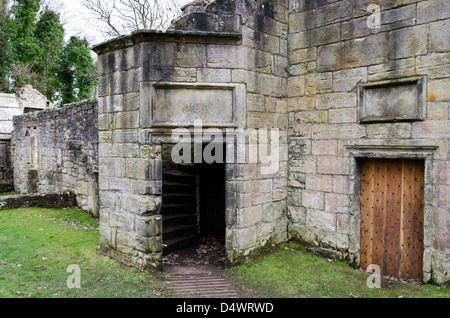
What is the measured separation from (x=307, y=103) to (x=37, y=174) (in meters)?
11.1

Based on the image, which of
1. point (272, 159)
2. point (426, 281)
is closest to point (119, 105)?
point (272, 159)

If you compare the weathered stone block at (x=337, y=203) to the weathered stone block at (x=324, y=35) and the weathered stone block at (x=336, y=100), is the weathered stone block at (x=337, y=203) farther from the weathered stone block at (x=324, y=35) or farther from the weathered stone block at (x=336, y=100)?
the weathered stone block at (x=324, y=35)

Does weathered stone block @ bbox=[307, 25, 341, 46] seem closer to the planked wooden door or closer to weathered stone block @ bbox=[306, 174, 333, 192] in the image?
the planked wooden door

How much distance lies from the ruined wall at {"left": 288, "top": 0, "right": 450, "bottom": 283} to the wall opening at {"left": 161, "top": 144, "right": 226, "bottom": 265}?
201 cm

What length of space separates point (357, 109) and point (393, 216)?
5.39 feet

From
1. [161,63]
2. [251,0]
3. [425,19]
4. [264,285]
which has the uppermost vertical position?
[251,0]

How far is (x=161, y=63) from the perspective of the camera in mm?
4934

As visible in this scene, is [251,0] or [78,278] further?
[251,0]

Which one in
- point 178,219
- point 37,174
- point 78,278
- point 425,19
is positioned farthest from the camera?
point 37,174

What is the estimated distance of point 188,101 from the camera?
16.4ft

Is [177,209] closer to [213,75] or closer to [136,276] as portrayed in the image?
[136,276]

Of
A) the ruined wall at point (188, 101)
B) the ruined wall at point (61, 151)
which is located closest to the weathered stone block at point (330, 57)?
the ruined wall at point (188, 101)

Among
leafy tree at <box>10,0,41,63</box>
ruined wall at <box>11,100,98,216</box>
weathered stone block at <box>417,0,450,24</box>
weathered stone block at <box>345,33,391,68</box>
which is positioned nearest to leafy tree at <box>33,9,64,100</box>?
leafy tree at <box>10,0,41,63</box>

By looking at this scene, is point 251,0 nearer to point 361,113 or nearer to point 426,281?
point 361,113
